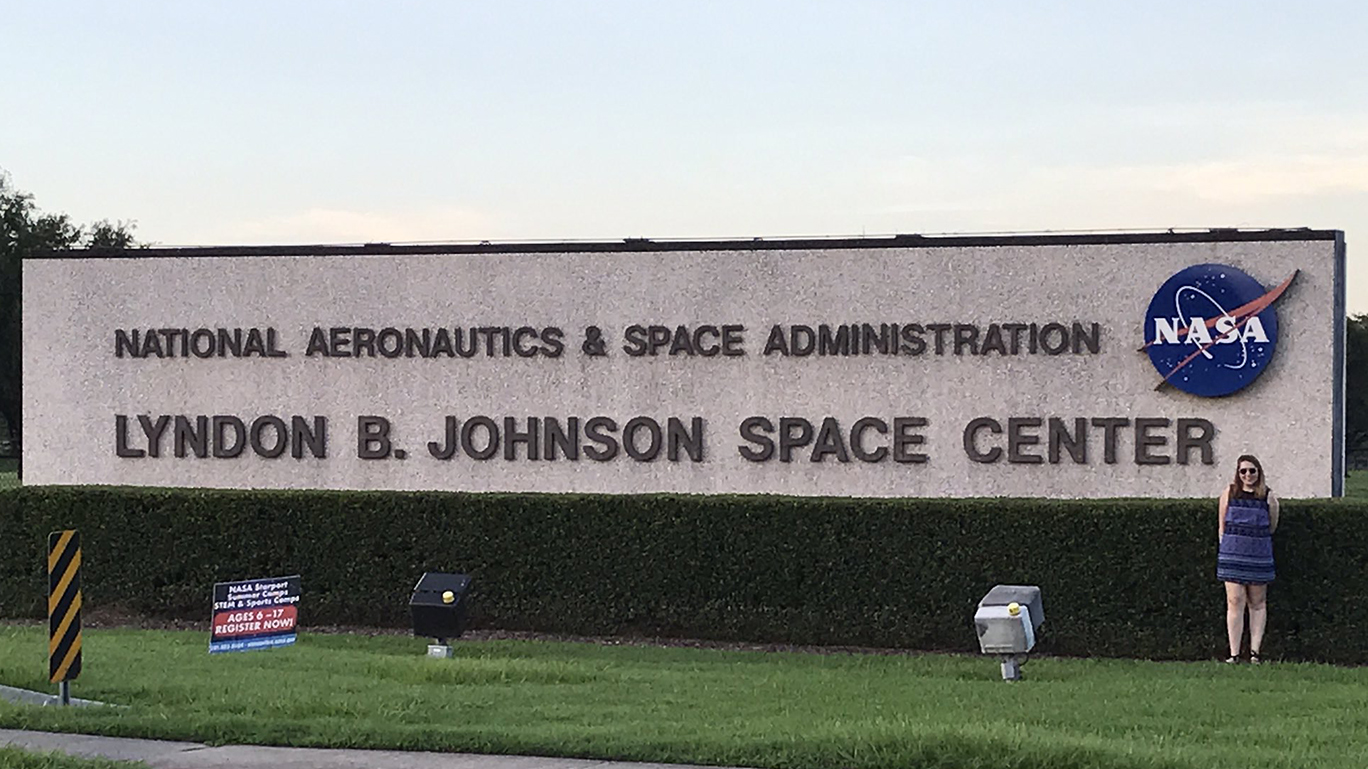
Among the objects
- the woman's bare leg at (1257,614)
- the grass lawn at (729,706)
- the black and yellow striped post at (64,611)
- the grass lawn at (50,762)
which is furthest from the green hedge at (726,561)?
the grass lawn at (50,762)

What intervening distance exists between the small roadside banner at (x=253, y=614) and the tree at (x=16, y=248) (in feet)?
123

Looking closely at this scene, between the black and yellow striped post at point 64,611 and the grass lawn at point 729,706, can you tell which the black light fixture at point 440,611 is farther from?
the black and yellow striped post at point 64,611

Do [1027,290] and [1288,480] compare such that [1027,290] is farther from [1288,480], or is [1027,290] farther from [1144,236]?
[1288,480]

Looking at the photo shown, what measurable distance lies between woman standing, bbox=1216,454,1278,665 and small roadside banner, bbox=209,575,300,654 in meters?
6.87

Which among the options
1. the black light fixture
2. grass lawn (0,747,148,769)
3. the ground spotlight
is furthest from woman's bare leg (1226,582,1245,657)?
grass lawn (0,747,148,769)

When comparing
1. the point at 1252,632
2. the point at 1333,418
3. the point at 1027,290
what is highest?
the point at 1027,290

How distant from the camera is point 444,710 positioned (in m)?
11.2

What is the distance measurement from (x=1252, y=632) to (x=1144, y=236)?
4.84 meters

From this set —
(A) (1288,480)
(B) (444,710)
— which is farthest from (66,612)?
(A) (1288,480)

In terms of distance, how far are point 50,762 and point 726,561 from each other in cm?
753

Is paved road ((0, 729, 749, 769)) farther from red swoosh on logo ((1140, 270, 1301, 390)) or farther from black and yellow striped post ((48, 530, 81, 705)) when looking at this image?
red swoosh on logo ((1140, 270, 1301, 390))

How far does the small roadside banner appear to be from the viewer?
13859mm

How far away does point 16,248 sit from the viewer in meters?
57.9

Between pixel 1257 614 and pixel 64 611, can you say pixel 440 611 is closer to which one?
pixel 64 611
